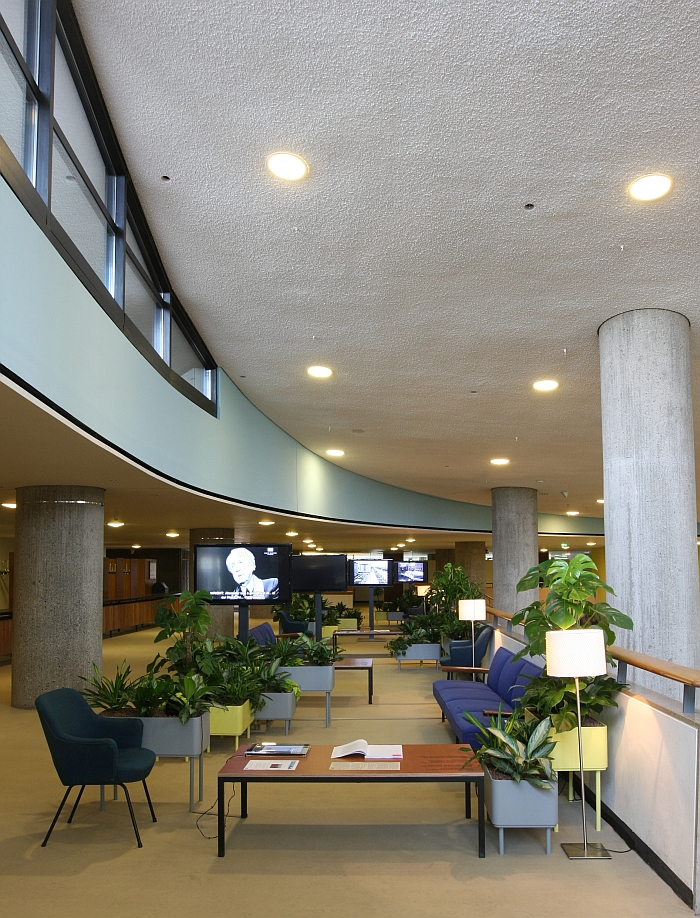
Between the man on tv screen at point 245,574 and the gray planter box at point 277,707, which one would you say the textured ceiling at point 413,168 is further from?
the gray planter box at point 277,707

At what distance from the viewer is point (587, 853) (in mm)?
4867

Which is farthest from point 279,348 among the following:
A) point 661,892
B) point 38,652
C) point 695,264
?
point 661,892

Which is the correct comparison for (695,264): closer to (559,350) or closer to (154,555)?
(559,350)

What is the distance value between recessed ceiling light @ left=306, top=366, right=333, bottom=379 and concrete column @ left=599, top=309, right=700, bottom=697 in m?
3.37

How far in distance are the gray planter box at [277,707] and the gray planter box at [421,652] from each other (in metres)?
5.52

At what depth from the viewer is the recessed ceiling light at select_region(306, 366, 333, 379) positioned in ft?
29.7

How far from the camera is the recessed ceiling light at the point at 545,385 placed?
921 centimetres

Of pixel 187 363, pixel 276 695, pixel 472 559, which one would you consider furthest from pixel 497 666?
pixel 472 559

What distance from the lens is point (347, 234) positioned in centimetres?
565

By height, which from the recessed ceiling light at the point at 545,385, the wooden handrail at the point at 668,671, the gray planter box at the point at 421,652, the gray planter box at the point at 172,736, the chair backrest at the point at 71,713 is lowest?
the gray planter box at the point at 421,652

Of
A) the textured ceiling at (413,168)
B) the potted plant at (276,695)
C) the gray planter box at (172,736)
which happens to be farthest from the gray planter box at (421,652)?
the gray planter box at (172,736)

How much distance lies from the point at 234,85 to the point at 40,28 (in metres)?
1.17

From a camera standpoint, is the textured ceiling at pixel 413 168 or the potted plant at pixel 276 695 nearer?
the textured ceiling at pixel 413 168

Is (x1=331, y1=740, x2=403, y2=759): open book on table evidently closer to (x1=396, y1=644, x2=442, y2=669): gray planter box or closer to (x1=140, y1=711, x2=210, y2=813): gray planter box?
(x1=140, y1=711, x2=210, y2=813): gray planter box
